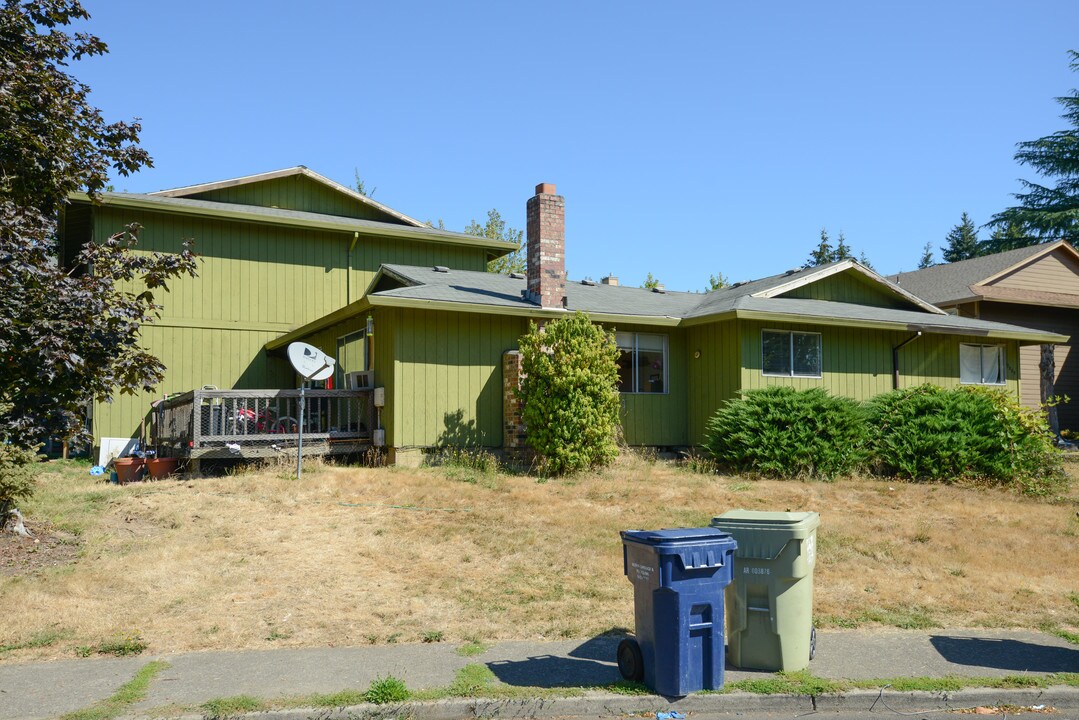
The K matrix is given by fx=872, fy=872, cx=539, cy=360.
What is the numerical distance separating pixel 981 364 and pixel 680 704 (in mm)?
17550

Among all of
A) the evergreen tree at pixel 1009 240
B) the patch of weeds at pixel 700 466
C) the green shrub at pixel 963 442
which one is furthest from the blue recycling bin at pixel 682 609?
the evergreen tree at pixel 1009 240

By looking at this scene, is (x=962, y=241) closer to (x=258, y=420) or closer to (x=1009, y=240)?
(x=1009, y=240)

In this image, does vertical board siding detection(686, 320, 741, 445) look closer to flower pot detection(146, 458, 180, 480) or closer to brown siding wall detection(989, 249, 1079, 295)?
flower pot detection(146, 458, 180, 480)

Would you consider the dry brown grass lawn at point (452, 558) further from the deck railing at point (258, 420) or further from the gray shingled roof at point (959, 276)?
the gray shingled roof at point (959, 276)

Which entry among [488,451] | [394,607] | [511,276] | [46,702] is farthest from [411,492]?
[511,276]

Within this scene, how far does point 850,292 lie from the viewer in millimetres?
20125

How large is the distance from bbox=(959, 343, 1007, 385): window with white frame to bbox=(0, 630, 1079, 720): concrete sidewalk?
46.0 feet

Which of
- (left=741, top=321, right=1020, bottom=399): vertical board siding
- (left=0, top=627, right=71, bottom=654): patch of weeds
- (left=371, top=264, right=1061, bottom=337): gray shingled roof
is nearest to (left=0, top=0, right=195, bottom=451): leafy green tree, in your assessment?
(left=0, top=627, right=71, bottom=654): patch of weeds

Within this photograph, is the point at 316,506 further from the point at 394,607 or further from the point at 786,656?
the point at 786,656

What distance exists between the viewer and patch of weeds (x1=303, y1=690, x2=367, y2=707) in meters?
5.66

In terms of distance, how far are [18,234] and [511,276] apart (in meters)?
13.3

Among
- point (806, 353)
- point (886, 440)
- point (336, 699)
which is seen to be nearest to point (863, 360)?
point (806, 353)

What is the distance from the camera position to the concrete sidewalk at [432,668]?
5.92 m

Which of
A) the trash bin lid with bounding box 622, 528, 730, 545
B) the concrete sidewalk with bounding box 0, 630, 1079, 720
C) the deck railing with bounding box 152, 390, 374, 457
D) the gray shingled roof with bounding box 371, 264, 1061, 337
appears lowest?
the concrete sidewalk with bounding box 0, 630, 1079, 720
